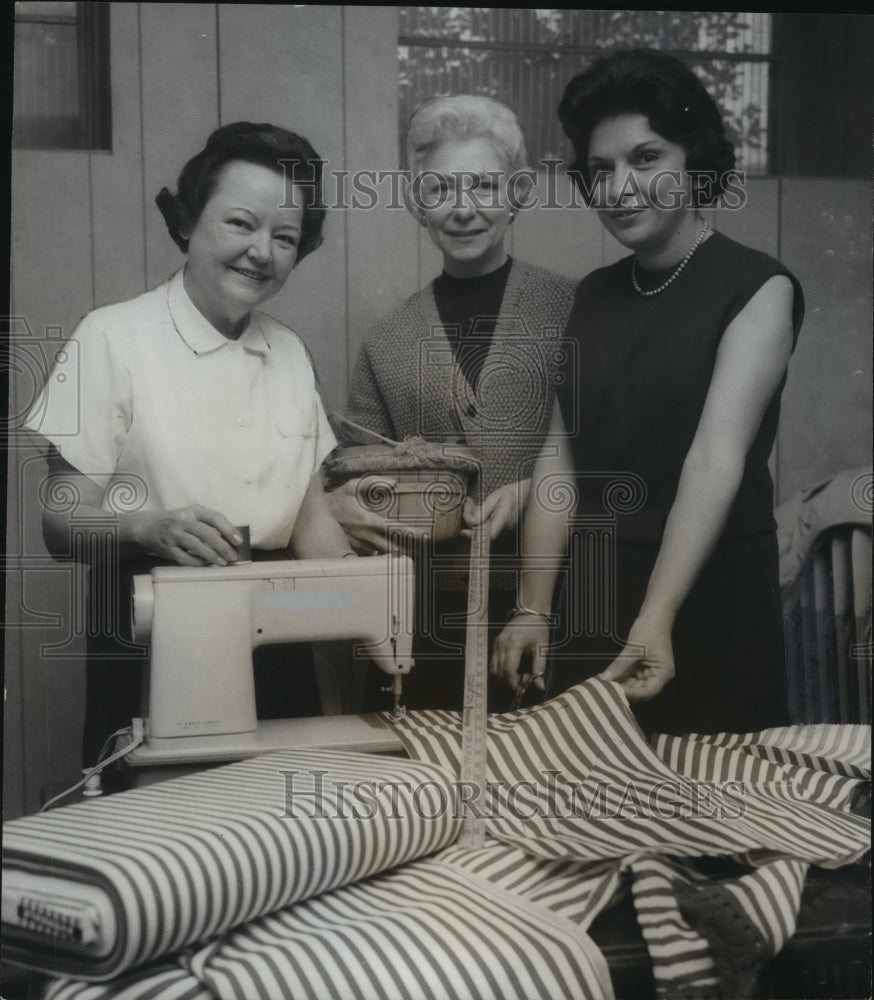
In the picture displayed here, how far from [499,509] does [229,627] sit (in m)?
0.37

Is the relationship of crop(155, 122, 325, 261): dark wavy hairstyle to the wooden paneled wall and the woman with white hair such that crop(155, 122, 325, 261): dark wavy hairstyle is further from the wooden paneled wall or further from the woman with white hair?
the woman with white hair

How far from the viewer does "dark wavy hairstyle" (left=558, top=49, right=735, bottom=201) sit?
1.33 metres

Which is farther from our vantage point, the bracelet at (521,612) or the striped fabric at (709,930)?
the bracelet at (521,612)

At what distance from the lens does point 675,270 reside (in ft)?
4.42

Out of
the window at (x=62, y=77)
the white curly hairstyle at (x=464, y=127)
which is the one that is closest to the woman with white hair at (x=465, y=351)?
the white curly hairstyle at (x=464, y=127)

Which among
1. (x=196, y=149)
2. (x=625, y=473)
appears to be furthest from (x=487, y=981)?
(x=196, y=149)

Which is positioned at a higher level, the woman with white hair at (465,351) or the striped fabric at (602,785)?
the woman with white hair at (465,351)

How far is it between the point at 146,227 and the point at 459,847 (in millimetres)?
853

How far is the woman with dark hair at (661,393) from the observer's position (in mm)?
1331

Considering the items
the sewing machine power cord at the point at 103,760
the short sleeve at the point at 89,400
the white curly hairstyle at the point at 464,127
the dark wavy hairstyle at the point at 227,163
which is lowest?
the sewing machine power cord at the point at 103,760

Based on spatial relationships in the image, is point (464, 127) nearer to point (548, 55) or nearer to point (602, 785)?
point (548, 55)

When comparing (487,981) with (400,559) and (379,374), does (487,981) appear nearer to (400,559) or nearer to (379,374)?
(400,559)

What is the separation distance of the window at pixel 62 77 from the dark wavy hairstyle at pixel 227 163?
0.11 meters

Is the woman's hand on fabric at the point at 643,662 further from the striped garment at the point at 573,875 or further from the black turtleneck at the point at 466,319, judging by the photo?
the black turtleneck at the point at 466,319
